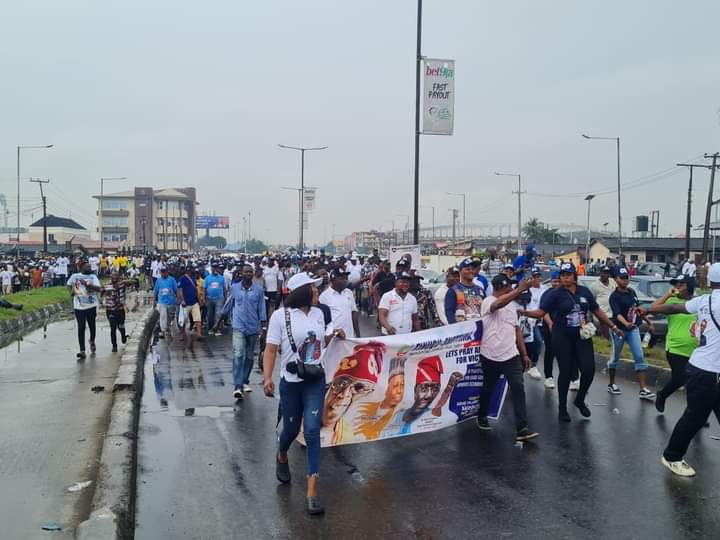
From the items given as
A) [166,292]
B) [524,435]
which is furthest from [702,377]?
[166,292]

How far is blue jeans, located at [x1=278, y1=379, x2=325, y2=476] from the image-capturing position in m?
5.53

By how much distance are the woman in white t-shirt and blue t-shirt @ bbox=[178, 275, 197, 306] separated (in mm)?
10366

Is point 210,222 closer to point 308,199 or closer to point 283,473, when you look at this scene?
point 308,199

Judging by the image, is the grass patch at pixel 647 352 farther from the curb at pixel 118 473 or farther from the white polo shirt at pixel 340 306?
the curb at pixel 118 473

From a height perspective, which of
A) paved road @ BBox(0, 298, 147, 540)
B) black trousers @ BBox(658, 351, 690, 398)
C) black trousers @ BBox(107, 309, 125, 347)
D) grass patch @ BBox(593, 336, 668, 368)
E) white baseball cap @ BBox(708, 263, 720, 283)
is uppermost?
white baseball cap @ BBox(708, 263, 720, 283)

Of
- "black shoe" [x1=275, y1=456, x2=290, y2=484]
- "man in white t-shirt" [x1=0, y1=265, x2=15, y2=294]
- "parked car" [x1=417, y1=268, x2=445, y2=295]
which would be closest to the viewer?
"black shoe" [x1=275, y1=456, x2=290, y2=484]

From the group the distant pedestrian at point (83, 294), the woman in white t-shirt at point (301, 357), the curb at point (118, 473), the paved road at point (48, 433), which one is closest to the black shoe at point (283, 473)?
the woman in white t-shirt at point (301, 357)

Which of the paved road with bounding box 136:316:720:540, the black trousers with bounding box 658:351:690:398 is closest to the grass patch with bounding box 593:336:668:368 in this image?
the paved road with bounding box 136:316:720:540

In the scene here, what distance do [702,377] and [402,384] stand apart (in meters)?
2.77

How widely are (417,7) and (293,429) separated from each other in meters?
16.7

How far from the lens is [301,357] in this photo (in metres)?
5.57

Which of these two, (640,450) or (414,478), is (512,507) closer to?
(414,478)

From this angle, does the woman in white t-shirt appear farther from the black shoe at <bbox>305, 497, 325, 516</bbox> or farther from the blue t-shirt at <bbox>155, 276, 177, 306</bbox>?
the blue t-shirt at <bbox>155, 276, 177, 306</bbox>

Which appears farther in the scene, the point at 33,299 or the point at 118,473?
the point at 33,299
